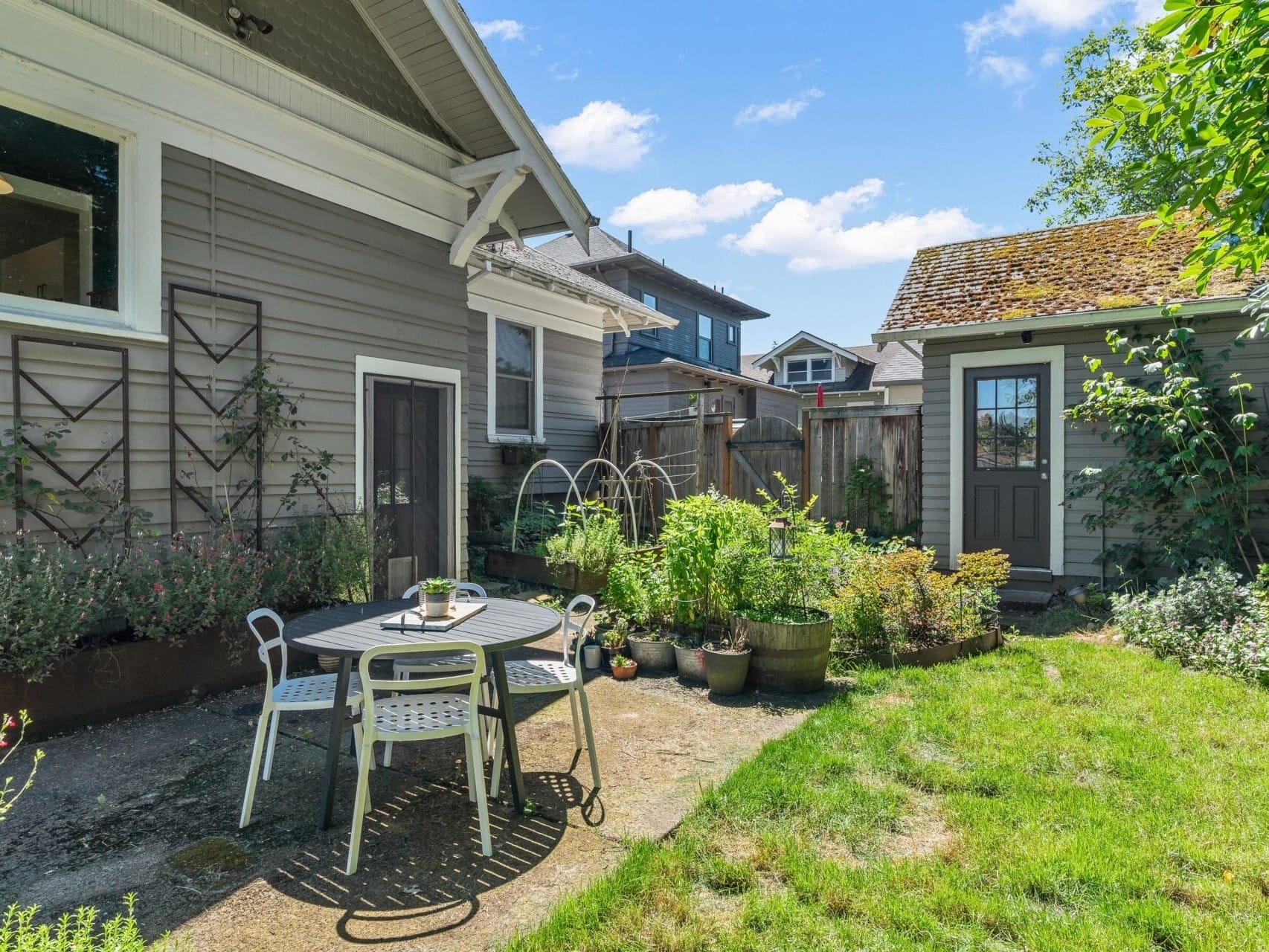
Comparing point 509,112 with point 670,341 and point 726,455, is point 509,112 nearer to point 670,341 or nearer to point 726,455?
point 726,455

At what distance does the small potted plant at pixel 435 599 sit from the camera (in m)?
3.35

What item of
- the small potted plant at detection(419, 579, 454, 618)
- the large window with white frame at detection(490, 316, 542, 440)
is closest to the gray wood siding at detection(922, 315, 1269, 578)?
the large window with white frame at detection(490, 316, 542, 440)

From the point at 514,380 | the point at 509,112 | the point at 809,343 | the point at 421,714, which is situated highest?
the point at 809,343

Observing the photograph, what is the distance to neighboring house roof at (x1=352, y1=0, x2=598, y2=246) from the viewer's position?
221 inches

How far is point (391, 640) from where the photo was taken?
299 centimetres

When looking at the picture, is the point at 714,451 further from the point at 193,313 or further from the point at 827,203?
the point at 827,203

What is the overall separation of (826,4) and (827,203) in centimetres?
2674

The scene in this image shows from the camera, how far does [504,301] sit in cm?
935

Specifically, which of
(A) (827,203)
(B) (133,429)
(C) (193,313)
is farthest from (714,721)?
(A) (827,203)

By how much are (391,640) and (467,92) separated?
4.98 metres

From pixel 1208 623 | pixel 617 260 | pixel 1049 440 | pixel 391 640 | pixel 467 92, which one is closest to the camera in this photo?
pixel 391 640

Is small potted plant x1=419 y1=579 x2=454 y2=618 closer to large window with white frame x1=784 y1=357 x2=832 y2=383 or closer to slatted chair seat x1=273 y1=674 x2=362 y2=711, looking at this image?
slatted chair seat x1=273 y1=674 x2=362 y2=711

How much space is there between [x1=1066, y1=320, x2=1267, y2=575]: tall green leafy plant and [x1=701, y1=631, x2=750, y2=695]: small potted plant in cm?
439

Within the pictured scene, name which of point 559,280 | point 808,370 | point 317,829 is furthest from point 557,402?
point 808,370
